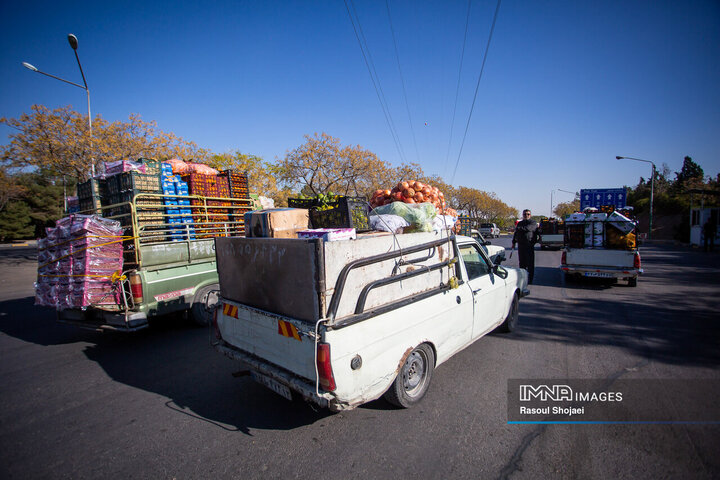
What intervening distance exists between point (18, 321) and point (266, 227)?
22.7 feet

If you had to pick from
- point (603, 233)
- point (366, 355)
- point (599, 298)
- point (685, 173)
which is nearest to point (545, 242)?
point (603, 233)

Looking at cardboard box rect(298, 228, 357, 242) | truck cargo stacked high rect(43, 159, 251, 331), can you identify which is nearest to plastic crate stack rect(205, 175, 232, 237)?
truck cargo stacked high rect(43, 159, 251, 331)

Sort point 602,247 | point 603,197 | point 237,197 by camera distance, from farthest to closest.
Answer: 1. point 603,197
2. point 602,247
3. point 237,197

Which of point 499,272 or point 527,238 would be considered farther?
point 527,238

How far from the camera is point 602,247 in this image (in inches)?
333

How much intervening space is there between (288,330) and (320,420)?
101 centimetres

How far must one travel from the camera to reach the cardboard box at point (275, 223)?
321 centimetres

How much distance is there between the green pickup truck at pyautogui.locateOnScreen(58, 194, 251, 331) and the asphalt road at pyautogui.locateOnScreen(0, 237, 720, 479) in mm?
511

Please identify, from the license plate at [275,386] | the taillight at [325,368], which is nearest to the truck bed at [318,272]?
the taillight at [325,368]

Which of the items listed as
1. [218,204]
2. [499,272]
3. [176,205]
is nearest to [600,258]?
[499,272]

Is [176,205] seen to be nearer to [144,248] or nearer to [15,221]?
[144,248]

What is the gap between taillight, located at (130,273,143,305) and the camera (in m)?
4.58

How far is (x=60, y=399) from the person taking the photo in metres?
3.40

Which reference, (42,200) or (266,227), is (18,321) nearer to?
(266,227)
